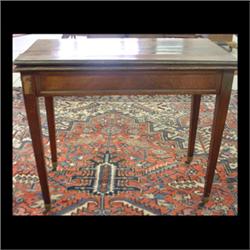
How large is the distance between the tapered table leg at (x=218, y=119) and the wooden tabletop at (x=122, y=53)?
9cm

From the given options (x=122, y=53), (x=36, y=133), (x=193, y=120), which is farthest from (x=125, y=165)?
(x=122, y=53)

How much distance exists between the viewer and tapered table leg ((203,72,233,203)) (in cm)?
119

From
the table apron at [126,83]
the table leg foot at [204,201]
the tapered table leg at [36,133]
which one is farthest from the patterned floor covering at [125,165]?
the table apron at [126,83]

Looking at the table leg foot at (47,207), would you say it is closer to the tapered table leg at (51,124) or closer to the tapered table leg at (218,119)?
the tapered table leg at (51,124)

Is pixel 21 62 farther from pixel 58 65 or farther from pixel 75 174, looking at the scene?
pixel 75 174

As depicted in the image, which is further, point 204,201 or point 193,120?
point 193,120

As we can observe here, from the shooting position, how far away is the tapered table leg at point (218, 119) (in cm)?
119

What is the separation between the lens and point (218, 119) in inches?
50.1

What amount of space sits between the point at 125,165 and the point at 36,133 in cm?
70

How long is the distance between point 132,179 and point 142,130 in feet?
2.04

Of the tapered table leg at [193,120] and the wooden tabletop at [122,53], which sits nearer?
the wooden tabletop at [122,53]

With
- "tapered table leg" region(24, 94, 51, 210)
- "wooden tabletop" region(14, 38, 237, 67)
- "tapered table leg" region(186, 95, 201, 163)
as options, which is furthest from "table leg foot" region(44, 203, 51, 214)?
"tapered table leg" region(186, 95, 201, 163)

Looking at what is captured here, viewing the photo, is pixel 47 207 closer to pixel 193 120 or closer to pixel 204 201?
pixel 204 201
